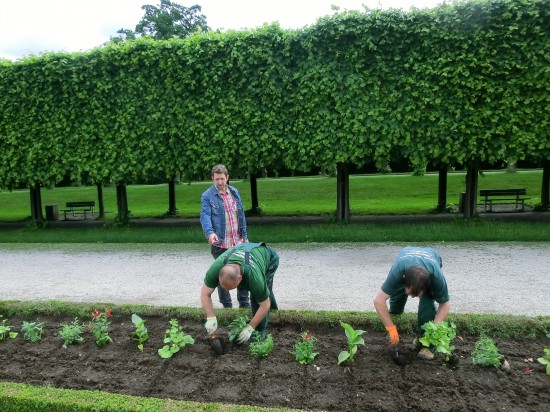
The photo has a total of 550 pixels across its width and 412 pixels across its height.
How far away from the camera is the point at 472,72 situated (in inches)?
440

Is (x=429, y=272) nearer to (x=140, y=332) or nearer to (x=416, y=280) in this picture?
(x=416, y=280)

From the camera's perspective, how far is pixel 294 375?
4148 millimetres

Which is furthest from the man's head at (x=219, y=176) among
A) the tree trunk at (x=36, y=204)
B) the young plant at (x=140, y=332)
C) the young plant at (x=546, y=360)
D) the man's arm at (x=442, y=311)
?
the tree trunk at (x=36, y=204)

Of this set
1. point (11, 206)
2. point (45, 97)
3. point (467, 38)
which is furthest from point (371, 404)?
point (11, 206)

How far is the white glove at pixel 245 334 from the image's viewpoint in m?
4.56

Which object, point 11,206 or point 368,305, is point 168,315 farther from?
point 11,206

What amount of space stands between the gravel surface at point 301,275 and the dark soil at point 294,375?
1912mm

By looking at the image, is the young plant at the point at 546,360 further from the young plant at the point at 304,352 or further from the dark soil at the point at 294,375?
the young plant at the point at 304,352

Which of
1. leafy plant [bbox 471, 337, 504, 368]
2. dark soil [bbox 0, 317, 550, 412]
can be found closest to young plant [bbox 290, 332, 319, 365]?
dark soil [bbox 0, 317, 550, 412]

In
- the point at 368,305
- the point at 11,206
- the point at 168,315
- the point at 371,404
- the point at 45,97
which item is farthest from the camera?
the point at 11,206

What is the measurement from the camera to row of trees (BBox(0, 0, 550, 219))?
11016mm

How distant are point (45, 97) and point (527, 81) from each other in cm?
1302

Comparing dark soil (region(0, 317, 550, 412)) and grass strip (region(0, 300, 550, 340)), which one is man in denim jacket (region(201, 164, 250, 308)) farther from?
dark soil (region(0, 317, 550, 412))

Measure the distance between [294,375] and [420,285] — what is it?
1442 millimetres
